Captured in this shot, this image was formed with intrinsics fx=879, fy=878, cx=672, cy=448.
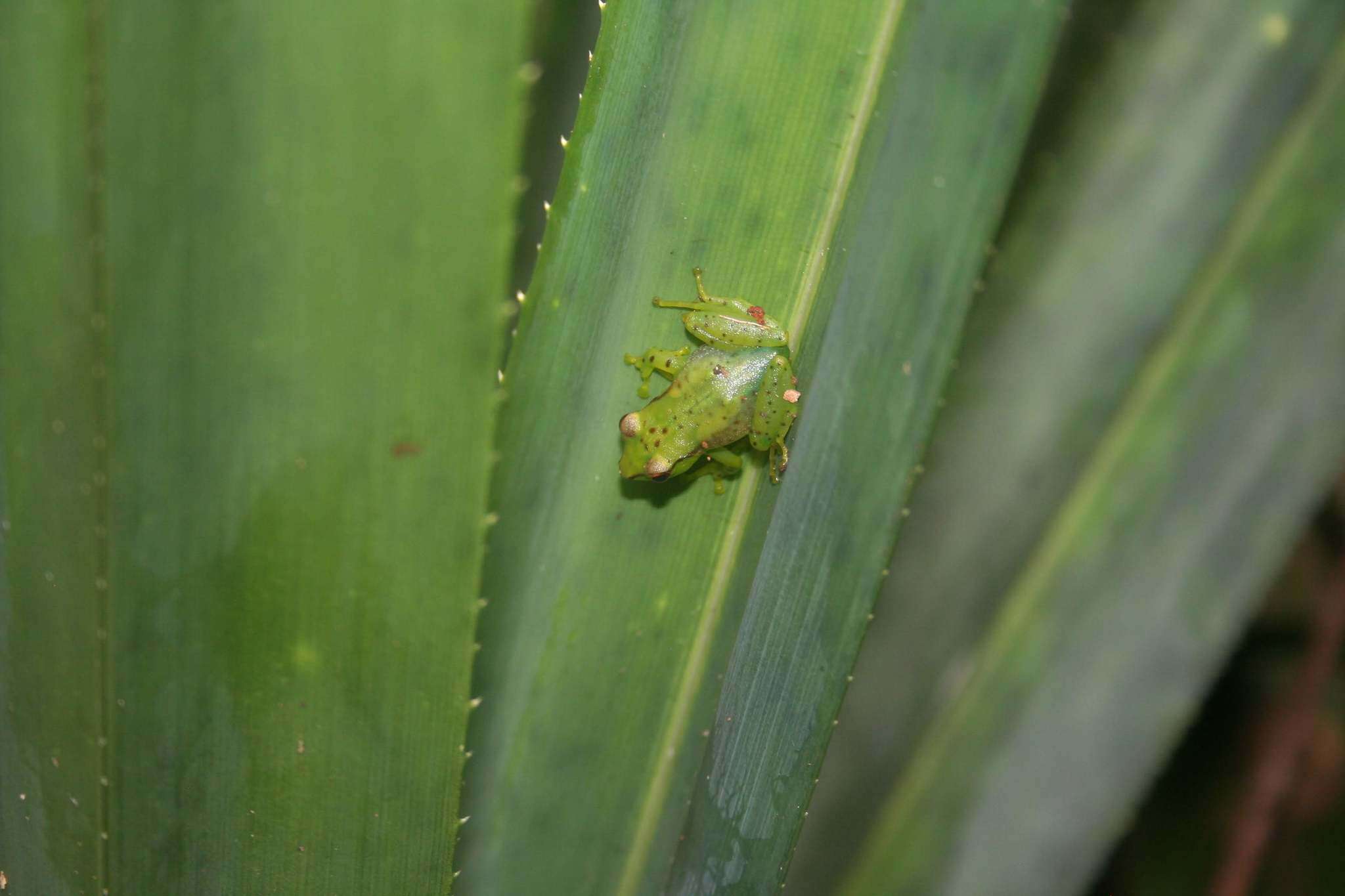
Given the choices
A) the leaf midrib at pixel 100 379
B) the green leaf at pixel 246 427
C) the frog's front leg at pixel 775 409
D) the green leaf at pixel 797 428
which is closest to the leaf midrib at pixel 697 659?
the green leaf at pixel 797 428

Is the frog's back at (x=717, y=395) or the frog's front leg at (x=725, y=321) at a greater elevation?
the frog's front leg at (x=725, y=321)

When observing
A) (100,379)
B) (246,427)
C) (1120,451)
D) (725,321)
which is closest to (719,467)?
(725,321)

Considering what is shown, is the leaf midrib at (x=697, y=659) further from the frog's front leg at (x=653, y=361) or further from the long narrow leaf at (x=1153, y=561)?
the long narrow leaf at (x=1153, y=561)

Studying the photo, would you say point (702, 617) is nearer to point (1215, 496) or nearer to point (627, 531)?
point (627, 531)

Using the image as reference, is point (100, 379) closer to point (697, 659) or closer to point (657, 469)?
point (657, 469)

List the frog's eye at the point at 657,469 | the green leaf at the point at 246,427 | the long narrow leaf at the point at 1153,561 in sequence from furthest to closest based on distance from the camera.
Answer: the long narrow leaf at the point at 1153,561
the frog's eye at the point at 657,469
the green leaf at the point at 246,427

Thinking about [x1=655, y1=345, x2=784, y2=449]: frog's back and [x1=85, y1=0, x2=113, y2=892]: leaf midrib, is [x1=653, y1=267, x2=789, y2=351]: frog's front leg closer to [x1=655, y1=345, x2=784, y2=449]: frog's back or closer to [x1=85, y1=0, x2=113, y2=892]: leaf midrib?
[x1=655, y1=345, x2=784, y2=449]: frog's back
